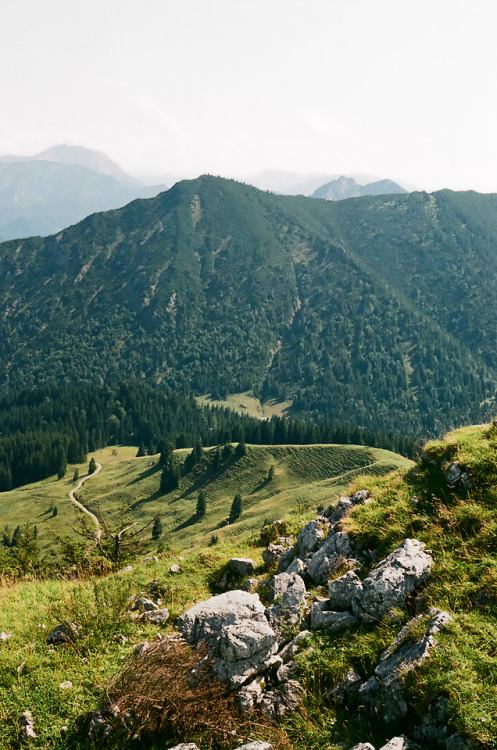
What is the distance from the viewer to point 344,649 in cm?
942

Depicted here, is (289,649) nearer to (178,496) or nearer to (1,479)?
(178,496)

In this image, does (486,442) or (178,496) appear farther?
(178,496)

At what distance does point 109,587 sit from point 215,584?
13.6ft

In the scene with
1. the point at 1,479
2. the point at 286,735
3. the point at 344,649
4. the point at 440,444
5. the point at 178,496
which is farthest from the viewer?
the point at 1,479

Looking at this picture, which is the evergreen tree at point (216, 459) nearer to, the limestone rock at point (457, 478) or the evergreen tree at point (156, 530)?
the evergreen tree at point (156, 530)

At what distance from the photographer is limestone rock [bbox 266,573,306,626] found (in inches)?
436

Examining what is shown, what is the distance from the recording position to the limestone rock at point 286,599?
36.3 ft

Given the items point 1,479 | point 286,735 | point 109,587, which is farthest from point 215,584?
point 1,479

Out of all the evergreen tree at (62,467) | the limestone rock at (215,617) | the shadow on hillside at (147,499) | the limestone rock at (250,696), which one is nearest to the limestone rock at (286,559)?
the limestone rock at (215,617)

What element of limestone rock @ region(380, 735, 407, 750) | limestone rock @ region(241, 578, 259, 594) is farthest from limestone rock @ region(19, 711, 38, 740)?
limestone rock @ region(241, 578, 259, 594)

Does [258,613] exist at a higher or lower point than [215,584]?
higher

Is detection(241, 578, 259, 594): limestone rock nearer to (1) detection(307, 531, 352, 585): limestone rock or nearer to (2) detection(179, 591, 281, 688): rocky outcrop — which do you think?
(1) detection(307, 531, 352, 585): limestone rock

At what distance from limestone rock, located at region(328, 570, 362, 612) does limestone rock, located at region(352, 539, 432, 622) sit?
24cm

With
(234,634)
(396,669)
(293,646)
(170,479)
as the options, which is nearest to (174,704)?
(234,634)
